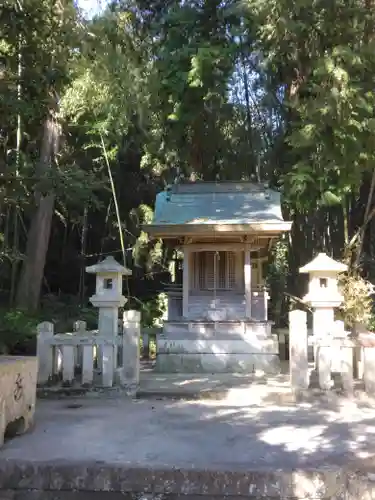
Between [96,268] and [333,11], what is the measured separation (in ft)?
22.2

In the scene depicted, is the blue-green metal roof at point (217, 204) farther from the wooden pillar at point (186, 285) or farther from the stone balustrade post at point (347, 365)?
the stone balustrade post at point (347, 365)

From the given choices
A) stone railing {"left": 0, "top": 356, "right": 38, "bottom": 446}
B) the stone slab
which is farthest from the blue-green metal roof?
stone railing {"left": 0, "top": 356, "right": 38, "bottom": 446}

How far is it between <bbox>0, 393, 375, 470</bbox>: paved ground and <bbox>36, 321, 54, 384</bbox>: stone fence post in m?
0.57

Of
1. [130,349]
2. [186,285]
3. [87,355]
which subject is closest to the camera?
[87,355]

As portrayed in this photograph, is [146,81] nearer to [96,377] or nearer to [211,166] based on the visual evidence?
[211,166]

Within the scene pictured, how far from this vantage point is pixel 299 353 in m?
6.48

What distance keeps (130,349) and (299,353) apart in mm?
2242

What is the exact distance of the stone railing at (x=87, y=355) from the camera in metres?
6.76

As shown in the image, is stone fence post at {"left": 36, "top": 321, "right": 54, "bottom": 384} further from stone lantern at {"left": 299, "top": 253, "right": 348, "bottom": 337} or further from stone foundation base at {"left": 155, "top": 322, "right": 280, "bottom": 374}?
stone lantern at {"left": 299, "top": 253, "right": 348, "bottom": 337}

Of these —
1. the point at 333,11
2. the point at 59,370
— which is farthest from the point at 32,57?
the point at 333,11

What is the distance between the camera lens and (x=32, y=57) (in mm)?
6016

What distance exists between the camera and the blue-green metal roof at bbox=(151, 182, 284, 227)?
9.94m

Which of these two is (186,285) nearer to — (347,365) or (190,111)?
(190,111)

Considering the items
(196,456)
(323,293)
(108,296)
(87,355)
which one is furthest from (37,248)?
(196,456)
